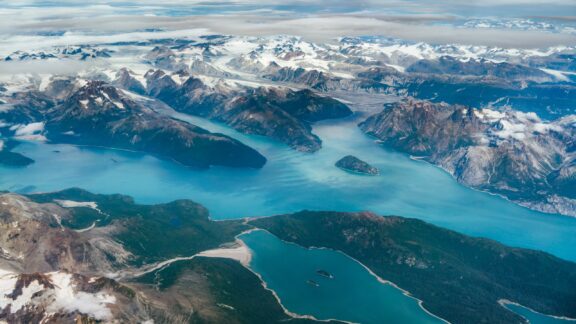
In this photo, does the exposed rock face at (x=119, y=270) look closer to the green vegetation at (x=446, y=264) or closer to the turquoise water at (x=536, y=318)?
the green vegetation at (x=446, y=264)

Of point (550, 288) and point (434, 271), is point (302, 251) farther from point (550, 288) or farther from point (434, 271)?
point (550, 288)

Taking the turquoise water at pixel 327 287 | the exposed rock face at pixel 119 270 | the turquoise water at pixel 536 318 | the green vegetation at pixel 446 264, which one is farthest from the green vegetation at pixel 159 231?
the turquoise water at pixel 536 318

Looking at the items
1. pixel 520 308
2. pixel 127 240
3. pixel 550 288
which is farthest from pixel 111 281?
pixel 550 288

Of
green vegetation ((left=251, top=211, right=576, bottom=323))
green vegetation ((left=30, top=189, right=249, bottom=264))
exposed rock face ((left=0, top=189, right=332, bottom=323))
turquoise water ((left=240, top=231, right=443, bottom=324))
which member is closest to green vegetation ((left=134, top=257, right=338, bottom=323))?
exposed rock face ((left=0, top=189, right=332, bottom=323))

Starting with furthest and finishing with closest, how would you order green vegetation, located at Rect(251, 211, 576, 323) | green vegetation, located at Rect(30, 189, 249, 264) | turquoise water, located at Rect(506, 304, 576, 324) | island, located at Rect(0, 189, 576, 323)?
1. green vegetation, located at Rect(30, 189, 249, 264)
2. green vegetation, located at Rect(251, 211, 576, 323)
3. turquoise water, located at Rect(506, 304, 576, 324)
4. island, located at Rect(0, 189, 576, 323)

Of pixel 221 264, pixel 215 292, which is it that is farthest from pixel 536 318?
pixel 221 264

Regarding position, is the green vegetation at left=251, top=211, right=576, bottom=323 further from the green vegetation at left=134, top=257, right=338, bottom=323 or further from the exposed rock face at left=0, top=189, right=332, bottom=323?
the green vegetation at left=134, top=257, right=338, bottom=323

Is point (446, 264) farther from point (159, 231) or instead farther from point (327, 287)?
point (159, 231)
